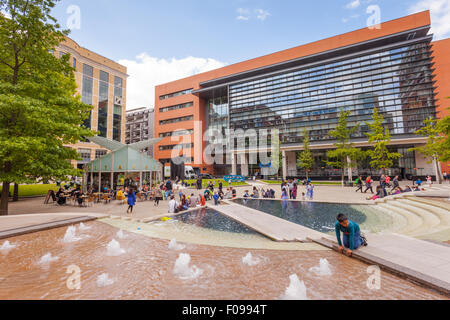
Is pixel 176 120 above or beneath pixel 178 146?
above

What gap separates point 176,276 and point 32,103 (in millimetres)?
12127

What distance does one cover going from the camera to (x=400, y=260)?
15.4 ft

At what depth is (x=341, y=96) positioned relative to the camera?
37250 millimetres

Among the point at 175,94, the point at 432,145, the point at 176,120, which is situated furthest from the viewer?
the point at 175,94

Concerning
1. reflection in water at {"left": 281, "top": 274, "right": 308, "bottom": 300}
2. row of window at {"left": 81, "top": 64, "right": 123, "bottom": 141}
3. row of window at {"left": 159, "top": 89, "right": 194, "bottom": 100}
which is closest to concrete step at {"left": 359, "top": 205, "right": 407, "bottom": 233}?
reflection in water at {"left": 281, "top": 274, "right": 308, "bottom": 300}

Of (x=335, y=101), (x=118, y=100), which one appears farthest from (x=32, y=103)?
(x=118, y=100)

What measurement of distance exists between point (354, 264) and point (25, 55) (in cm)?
1831

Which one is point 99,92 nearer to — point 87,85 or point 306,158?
point 87,85

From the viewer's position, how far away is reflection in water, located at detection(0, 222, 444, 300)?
3600mm

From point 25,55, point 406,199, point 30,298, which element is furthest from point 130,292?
point 406,199

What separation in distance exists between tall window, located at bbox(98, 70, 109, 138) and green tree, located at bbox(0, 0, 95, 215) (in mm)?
44470

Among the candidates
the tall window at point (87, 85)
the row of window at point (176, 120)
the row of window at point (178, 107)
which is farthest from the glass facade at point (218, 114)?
the tall window at point (87, 85)

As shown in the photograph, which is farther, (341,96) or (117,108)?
(117,108)
